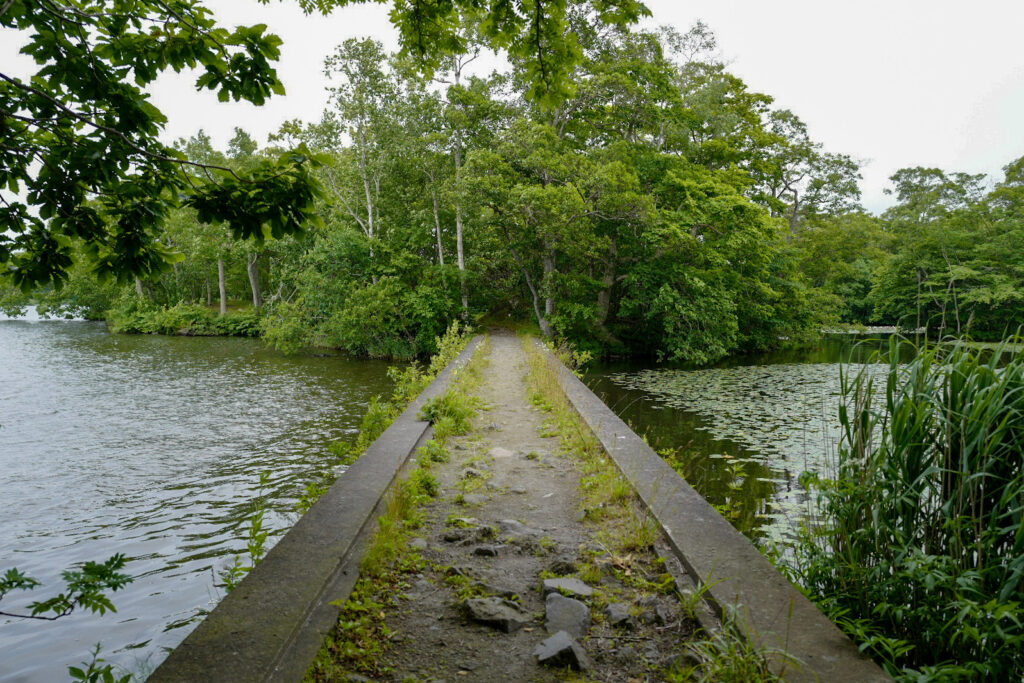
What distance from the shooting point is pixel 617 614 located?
2.71 m

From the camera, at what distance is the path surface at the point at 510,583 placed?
2.37 m

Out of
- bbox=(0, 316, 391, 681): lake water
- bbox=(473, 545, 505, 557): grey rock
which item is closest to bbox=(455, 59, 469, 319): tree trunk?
bbox=(0, 316, 391, 681): lake water

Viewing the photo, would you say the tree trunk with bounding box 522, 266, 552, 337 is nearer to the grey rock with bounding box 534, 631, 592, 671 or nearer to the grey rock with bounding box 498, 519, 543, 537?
the grey rock with bounding box 498, 519, 543, 537

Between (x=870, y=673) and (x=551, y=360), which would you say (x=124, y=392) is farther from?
(x=870, y=673)

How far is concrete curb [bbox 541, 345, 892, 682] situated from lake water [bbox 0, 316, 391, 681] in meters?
3.29

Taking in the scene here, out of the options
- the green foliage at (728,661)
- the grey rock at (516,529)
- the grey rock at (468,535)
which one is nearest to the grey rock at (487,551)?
the grey rock at (468,535)

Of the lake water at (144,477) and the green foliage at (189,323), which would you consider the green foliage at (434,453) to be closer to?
the lake water at (144,477)

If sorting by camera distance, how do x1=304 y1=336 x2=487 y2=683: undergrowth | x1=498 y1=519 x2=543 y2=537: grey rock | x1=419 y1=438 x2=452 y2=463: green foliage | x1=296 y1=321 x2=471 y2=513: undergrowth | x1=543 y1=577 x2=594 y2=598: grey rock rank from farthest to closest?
x1=419 y1=438 x2=452 y2=463: green foliage < x1=296 y1=321 x2=471 y2=513: undergrowth < x1=498 y1=519 x2=543 y2=537: grey rock < x1=543 y1=577 x2=594 y2=598: grey rock < x1=304 y1=336 x2=487 y2=683: undergrowth

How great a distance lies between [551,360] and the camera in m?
11.4

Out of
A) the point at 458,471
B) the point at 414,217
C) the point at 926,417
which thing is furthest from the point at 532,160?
the point at 926,417

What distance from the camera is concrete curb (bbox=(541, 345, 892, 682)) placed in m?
2.14

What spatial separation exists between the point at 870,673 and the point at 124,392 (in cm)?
1475

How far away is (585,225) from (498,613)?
54.1 feet

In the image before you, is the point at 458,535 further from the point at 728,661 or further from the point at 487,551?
the point at 728,661
